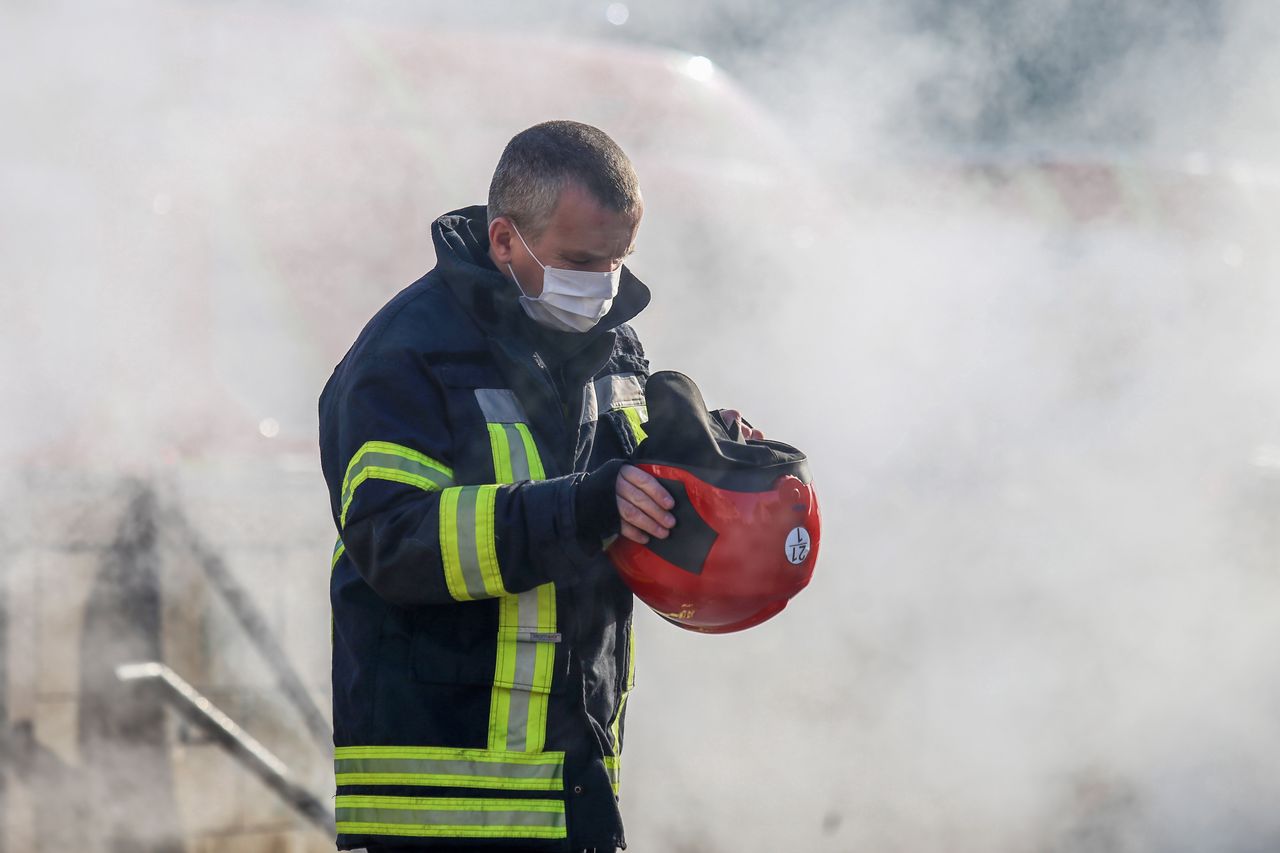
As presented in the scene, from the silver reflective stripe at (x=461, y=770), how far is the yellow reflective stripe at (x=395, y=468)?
322 mm

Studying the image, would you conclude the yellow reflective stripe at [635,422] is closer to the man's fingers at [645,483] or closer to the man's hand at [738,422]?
the man's hand at [738,422]

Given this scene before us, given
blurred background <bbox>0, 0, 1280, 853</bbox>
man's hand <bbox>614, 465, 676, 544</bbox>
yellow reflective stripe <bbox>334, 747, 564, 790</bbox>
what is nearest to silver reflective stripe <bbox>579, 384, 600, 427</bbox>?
man's hand <bbox>614, 465, 676, 544</bbox>

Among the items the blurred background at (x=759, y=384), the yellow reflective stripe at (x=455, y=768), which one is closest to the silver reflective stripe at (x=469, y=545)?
the yellow reflective stripe at (x=455, y=768)

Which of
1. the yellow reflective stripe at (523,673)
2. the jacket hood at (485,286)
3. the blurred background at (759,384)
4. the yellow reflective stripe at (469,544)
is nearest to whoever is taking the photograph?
the yellow reflective stripe at (469,544)

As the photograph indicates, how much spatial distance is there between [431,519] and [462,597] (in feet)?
0.35

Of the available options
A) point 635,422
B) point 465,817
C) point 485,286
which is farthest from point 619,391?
point 465,817

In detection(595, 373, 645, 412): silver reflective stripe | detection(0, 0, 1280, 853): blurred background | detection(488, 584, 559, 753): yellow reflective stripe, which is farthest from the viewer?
detection(0, 0, 1280, 853): blurred background

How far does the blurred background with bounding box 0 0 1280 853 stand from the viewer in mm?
3641

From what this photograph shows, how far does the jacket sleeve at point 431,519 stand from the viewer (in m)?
1.60

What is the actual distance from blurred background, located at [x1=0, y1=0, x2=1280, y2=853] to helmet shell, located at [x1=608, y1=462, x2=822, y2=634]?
233 cm

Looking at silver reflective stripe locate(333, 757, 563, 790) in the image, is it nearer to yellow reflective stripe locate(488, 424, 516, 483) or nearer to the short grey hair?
yellow reflective stripe locate(488, 424, 516, 483)

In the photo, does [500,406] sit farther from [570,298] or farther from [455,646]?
[455,646]

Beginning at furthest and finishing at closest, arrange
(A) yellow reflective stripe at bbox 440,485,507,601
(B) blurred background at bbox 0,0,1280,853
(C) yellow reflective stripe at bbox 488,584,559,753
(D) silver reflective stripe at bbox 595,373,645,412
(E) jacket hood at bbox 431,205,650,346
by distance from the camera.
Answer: (B) blurred background at bbox 0,0,1280,853 → (D) silver reflective stripe at bbox 595,373,645,412 → (E) jacket hood at bbox 431,205,650,346 → (C) yellow reflective stripe at bbox 488,584,559,753 → (A) yellow reflective stripe at bbox 440,485,507,601

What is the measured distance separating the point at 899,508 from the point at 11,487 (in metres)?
2.86
